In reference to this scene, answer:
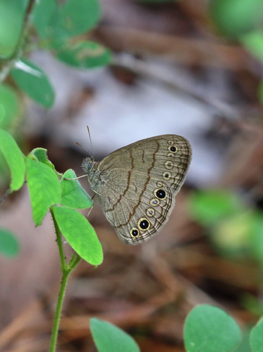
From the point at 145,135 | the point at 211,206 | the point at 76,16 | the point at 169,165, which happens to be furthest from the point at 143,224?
the point at 145,135

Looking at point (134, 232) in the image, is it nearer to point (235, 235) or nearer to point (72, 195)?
point (72, 195)

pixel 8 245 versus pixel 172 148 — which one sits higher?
pixel 172 148

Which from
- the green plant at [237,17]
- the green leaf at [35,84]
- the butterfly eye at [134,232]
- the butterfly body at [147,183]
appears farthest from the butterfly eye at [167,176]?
the green plant at [237,17]

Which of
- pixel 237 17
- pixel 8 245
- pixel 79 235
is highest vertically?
pixel 237 17

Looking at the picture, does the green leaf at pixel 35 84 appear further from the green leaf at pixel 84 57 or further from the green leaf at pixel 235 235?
the green leaf at pixel 235 235

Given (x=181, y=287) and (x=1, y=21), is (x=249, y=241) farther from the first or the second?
(x=1, y=21)

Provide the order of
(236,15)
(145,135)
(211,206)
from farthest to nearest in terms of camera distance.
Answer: (236,15) < (145,135) < (211,206)

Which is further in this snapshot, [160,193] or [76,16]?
[76,16]
